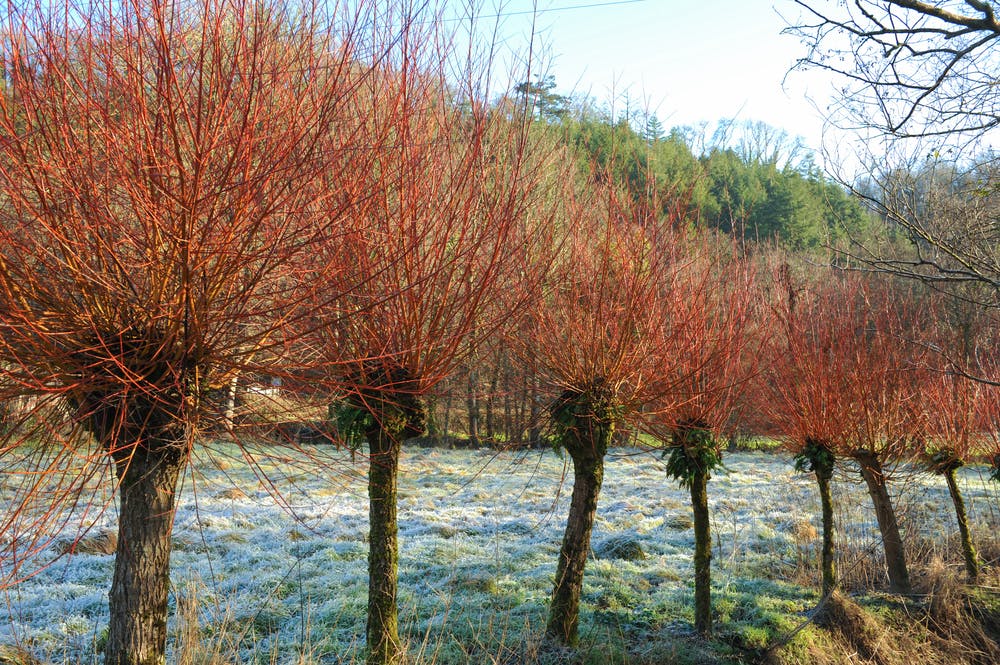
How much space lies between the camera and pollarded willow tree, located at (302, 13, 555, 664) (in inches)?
133

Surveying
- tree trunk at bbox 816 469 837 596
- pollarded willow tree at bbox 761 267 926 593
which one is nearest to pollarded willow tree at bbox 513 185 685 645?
pollarded willow tree at bbox 761 267 926 593

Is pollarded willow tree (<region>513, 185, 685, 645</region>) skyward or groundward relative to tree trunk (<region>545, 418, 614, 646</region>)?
skyward

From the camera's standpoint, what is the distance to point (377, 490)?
4.31 m

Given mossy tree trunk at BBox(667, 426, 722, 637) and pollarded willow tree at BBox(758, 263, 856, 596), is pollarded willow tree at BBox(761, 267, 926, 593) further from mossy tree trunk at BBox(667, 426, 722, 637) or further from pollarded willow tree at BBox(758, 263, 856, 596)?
mossy tree trunk at BBox(667, 426, 722, 637)

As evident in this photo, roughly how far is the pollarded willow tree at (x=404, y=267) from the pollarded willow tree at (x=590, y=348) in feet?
2.37

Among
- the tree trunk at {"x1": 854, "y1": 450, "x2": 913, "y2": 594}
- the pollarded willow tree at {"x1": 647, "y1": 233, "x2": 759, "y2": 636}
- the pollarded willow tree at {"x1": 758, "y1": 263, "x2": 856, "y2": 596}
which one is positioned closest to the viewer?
the pollarded willow tree at {"x1": 647, "y1": 233, "x2": 759, "y2": 636}

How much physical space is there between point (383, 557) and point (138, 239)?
2429mm

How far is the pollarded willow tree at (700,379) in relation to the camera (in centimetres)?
545

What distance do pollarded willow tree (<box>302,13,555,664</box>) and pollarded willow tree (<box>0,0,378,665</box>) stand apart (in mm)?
449

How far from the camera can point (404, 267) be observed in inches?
154

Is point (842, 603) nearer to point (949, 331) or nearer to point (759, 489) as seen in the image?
point (949, 331)

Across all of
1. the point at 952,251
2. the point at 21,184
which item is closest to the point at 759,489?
the point at 952,251

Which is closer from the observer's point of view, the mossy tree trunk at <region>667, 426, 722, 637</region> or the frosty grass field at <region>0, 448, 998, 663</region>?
the frosty grass field at <region>0, 448, 998, 663</region>

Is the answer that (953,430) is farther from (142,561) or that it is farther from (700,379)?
(142,561)
